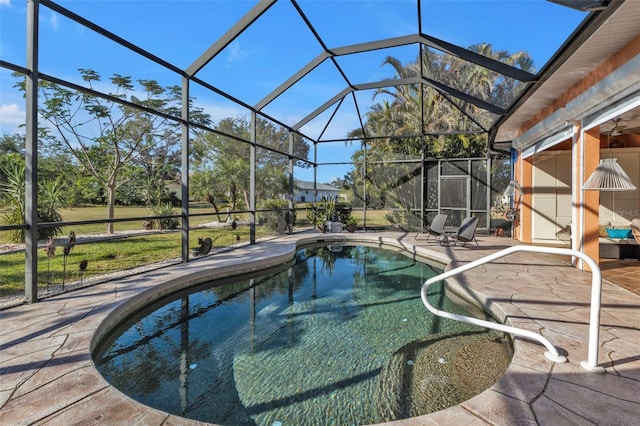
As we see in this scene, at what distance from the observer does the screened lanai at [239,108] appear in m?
4.96

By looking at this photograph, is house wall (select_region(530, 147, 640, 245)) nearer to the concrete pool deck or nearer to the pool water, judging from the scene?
the concrete pool deck

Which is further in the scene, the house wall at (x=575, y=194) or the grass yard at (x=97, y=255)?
the grass yard at (x=97, y=255)

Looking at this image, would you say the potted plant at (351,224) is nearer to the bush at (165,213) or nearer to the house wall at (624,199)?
the bush at (165,213)

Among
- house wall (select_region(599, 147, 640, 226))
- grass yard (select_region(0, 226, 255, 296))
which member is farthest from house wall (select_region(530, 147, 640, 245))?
grass yard (select_region(0, 226, 255, 296))

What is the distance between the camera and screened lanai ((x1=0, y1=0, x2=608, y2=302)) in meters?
4.96

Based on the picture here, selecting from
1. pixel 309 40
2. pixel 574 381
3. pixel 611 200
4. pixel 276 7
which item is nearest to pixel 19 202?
pixel 276 7

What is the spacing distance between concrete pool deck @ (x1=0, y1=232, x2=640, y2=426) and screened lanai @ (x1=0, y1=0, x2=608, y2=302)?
988mm

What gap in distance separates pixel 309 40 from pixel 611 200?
7.82m

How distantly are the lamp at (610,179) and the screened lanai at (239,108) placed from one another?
4.93ft

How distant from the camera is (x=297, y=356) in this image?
3066 millimetres

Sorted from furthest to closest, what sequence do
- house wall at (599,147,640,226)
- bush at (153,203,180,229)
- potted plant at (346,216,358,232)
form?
potted plant at (346,216,358,232) < bush at (153,203,180,229) < house wall at (599,147,640,226)

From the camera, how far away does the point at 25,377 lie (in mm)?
2139

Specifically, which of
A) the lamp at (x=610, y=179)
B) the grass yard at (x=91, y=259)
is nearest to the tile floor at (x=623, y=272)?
the lamp at (x=610, y=179)

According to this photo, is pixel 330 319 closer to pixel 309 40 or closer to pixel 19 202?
pixel 309 40
